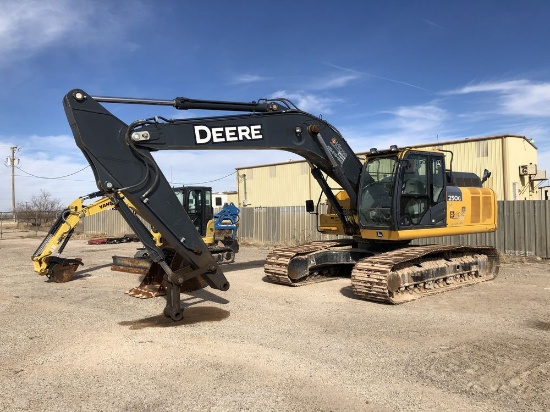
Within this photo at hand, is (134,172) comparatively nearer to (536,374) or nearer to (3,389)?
(3,389)

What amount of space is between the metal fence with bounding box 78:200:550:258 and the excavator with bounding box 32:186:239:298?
14.5ft

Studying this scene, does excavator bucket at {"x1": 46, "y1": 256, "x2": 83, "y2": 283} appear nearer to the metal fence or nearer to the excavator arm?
the excavator arm

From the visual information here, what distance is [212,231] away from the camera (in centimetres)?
1552

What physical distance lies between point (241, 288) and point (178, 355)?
4.44 metres

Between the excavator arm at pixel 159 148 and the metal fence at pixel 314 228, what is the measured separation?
9.95 meters

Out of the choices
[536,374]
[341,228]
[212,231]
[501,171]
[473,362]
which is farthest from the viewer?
[501,171]

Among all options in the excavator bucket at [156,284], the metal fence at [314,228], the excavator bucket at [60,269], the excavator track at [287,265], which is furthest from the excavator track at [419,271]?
the excavator bucket at [60,269]

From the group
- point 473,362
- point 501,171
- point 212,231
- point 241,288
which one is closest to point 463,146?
point 501,171

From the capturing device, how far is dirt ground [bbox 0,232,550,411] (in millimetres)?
4363

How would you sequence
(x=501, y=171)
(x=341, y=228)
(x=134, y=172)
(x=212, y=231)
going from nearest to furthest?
(x=134, y=172) < (x=341, y=228) < (x=212, y=231) < (x=501, y=171)

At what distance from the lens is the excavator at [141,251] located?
9.64m

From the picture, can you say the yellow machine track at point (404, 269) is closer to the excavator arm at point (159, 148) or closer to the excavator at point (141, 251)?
the excavator at point (141, 251)

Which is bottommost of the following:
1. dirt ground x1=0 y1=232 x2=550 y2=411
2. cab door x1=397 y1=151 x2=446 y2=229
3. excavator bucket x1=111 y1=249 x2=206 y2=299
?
dirt ground x1=0 y1=232 x2=550 y2=411


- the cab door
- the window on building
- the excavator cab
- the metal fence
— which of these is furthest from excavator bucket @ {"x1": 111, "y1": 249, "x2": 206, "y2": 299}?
the window on building
